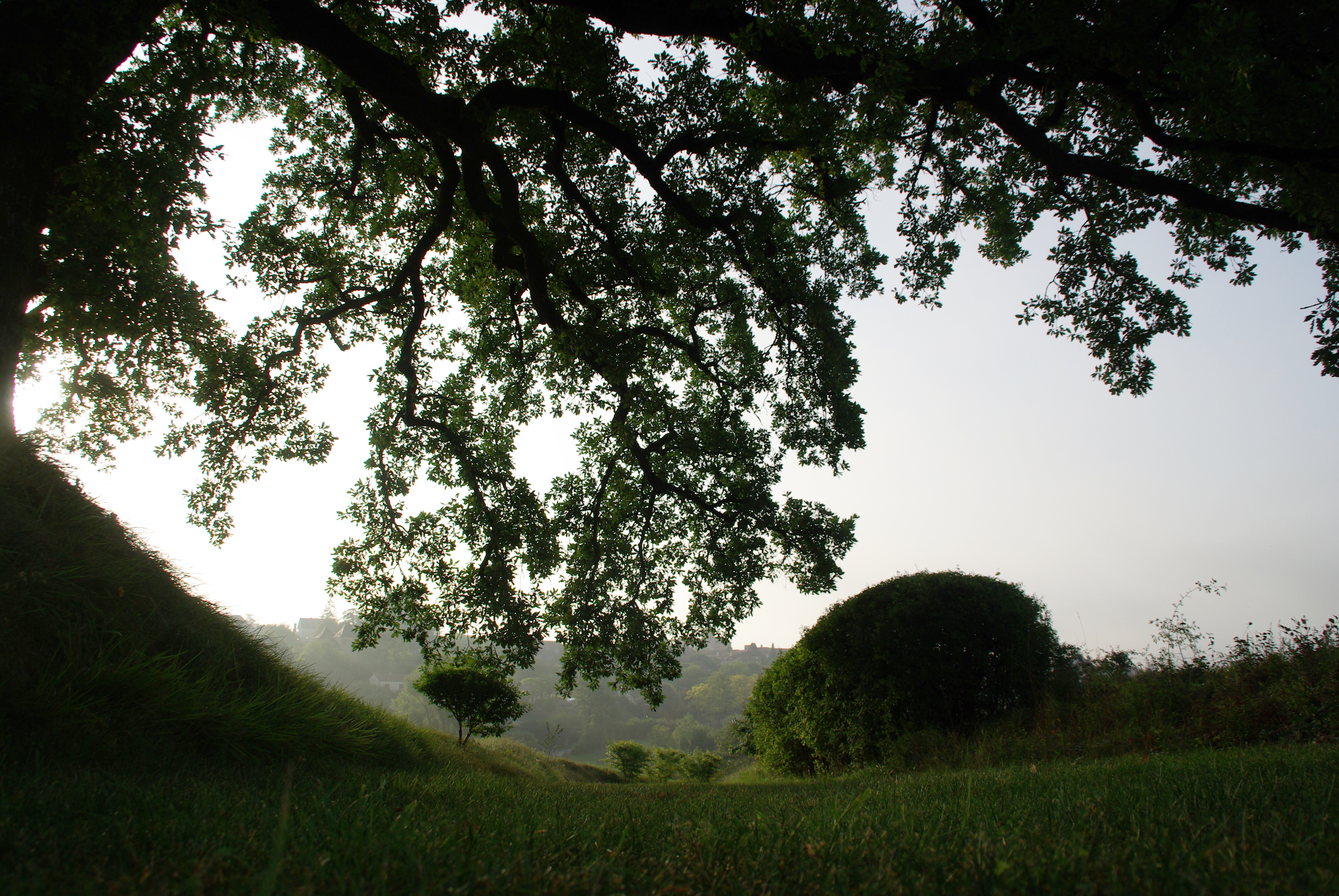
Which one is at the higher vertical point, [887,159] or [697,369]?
[887,159]

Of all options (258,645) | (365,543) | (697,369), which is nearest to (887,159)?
(697,369)

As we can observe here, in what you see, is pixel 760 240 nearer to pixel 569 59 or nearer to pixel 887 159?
pixel 887 159

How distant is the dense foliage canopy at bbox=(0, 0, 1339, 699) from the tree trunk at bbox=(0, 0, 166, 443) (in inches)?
1.2

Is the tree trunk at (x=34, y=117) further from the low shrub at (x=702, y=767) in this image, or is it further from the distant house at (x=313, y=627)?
the distant house at (x=313, y=627)

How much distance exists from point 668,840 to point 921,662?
1008 cm

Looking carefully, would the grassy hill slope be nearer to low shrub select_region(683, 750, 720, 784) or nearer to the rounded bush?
the rounded bush

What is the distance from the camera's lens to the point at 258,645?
7.08 m

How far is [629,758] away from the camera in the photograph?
17703 millimetres

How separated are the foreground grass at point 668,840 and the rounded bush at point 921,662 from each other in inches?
297

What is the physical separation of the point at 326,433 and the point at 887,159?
9.84 metres

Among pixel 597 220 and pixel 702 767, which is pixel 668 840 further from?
pixel 702 767

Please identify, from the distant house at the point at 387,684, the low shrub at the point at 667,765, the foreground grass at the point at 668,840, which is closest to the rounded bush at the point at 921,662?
the foreground grass at the point at 668,840

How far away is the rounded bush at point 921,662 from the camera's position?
35.4 ft

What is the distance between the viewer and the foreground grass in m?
1.65
